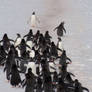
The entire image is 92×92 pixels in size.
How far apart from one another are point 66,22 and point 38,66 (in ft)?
22.4

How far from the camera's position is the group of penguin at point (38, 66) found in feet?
30.4

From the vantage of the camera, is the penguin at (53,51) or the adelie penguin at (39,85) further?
the penguin at (53,51)

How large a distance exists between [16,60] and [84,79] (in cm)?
229

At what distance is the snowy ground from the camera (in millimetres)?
11768

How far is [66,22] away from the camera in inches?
671

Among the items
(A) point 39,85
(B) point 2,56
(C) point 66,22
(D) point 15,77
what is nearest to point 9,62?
(B) point 2,56

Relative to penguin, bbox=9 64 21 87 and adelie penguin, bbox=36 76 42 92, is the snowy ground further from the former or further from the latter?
adelie penguin, bbox=36 76 42 92

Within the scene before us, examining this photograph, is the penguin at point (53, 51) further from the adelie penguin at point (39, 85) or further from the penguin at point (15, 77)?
the adelie penguin at point (39, 85)

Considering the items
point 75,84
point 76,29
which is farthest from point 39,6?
point 75,84

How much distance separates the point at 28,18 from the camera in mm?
17594

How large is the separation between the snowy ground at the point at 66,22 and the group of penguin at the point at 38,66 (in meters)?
0.44

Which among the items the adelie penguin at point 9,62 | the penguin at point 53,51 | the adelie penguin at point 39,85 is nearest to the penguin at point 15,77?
the adelie penguin at point 9,62

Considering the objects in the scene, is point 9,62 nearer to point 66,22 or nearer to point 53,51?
point 53,51

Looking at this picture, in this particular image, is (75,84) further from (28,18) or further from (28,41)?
(28,18)
